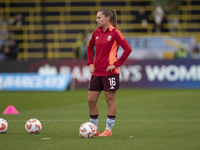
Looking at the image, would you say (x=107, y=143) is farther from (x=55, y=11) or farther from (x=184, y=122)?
(x=55, y=11)

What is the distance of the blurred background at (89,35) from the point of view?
77.2 feet

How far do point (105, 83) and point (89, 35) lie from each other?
18.5 metres

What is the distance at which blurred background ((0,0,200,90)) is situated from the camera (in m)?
23.5

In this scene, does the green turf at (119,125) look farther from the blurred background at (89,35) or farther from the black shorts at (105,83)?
the blurred background at (89,35)

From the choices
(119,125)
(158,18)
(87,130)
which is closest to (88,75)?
(158,18)

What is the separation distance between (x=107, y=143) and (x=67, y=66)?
53.1 ft

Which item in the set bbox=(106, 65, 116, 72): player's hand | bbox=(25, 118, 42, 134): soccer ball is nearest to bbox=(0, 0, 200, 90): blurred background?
bbox=(25, 118, 42, 134): soccer ball

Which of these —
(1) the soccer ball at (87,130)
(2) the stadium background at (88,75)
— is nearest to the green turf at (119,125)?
(2) the stadium background at (88,75)

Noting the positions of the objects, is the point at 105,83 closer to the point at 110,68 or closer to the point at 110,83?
the point at 110,83

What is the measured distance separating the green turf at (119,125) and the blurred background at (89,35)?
634 cm

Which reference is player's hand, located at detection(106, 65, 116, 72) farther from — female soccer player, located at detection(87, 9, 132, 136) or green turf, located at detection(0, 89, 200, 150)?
green turf, located at detection(0, 89, 200, 150)

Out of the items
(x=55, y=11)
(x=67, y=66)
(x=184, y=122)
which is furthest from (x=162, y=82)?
(x=184, y=122)

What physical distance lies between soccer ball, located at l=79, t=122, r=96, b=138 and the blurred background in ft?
48.2

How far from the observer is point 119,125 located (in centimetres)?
Answer: 1046
